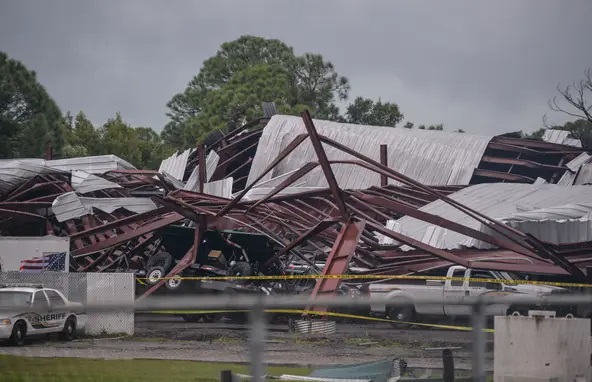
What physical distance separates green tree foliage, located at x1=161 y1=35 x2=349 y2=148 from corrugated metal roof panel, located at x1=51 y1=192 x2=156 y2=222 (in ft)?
114

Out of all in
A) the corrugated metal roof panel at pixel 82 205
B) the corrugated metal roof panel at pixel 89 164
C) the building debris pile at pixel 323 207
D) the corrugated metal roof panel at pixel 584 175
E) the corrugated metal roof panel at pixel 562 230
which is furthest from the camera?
the corrugated metal roof panel at pixel 89 164

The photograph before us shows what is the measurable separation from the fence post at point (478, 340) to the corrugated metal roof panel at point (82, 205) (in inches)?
1066

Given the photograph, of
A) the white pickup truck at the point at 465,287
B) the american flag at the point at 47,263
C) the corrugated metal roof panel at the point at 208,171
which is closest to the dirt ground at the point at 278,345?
the white pickup truck at the point at 465,287

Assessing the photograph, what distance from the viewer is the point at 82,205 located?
1283 inches

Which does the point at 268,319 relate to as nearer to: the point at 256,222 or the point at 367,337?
the point at 367,337

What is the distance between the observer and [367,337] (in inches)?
272

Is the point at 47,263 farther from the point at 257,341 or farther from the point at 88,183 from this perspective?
the point at 257,341

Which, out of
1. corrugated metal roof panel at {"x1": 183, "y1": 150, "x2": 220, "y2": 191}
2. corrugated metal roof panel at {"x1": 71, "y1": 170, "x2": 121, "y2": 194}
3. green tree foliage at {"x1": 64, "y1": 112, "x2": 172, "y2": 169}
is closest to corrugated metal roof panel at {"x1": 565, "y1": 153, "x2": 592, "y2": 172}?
corrugated metal roof panel at {"x1": 183, "y1": 150, "x2": 220, "y2": 191}

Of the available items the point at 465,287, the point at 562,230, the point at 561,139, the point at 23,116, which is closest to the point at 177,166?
the point at 561,139

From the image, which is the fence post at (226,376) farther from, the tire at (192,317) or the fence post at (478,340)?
the fence post at (478,340)

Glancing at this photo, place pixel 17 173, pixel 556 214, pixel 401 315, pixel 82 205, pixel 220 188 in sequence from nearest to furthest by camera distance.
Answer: pixel 401 315 < pixel 556 214 < pixel 82 205 < pixel 17 173 < pixel 220 188

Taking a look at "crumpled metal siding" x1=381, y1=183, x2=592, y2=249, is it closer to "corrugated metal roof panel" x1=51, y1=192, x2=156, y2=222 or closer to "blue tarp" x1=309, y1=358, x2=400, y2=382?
"corrugated metal roof panel" x1=51, y1=192, x2=156, y2=222

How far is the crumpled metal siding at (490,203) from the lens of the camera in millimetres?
28350

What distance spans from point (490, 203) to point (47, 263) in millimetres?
14486
